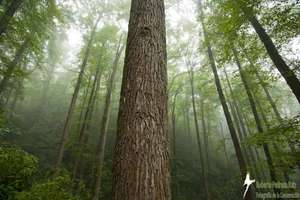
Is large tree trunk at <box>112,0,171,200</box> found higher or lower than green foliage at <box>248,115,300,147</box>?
lower

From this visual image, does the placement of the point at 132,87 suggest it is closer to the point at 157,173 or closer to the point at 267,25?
the point at 157,173

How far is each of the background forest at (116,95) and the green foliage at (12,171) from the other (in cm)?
2

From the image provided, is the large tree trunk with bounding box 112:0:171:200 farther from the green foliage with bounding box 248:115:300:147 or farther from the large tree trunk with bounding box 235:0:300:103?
the green foliage with bounding box 248:115:300:147

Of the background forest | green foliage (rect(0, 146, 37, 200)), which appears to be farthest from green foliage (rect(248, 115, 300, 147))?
green foliage (rect(0, 146, 37, 200))

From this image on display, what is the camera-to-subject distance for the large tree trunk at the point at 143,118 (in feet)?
3.69

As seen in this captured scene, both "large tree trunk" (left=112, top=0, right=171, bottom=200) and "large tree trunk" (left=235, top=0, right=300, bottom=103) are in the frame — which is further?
"large tree trunk" (left=235, top=0, right=300, bottom=103)

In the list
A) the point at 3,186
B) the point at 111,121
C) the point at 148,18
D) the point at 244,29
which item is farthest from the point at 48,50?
the point at 148,18

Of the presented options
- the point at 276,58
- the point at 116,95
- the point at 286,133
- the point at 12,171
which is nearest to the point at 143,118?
the point at 286,133

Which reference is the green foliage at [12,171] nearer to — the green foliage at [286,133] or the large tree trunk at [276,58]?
the green foliage at [286,133]

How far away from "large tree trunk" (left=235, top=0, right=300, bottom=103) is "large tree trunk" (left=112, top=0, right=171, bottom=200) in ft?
14.5

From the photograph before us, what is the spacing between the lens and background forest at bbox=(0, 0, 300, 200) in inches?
201

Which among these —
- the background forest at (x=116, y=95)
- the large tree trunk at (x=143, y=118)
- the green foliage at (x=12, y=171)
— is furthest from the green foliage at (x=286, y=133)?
the green foliage at (x=12, y=171)

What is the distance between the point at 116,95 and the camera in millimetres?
22188

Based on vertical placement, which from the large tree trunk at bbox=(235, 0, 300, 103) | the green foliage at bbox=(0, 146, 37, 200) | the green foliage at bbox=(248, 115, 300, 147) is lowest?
→ the green foliage at bbox=(0, 146, 37, 200)
